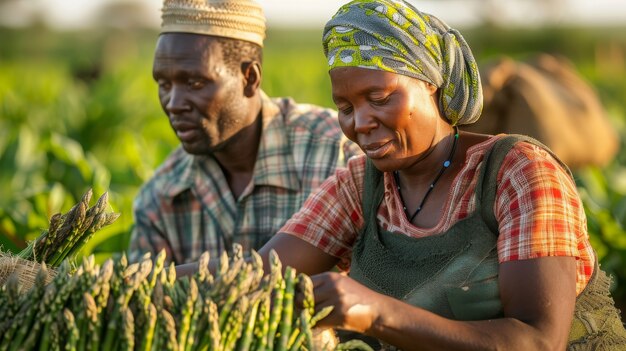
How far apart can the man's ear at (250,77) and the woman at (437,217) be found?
1.41 meters

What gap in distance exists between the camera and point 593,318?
2.96m

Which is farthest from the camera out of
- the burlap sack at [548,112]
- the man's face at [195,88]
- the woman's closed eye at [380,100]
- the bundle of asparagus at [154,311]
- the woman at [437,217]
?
the burlap sack at [548,112]

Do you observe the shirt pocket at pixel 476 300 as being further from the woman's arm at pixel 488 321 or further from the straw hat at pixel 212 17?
the straw hat at pixel 212 17

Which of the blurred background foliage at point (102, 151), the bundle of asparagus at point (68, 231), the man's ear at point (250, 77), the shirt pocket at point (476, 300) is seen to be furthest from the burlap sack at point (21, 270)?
the man's ear at point (250, 77)

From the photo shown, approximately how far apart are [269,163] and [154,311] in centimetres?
237

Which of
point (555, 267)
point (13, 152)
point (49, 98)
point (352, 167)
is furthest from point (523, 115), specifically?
point (49, 98)

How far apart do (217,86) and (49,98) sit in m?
8.78

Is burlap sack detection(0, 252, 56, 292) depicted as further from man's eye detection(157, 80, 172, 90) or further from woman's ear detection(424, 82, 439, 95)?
man's eye detection(157, 80, 172, 90)

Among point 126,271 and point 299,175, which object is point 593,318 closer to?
point 126,271

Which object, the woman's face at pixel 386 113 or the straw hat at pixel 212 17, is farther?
the straw hat at pixel 212 17

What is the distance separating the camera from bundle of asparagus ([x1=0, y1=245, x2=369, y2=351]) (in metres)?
2.34

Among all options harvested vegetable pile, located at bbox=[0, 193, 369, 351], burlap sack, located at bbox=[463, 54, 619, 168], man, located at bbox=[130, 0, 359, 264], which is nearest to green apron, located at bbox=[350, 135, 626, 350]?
harvested vegetable pile, located at bbox=[0, 193, 369, 351]

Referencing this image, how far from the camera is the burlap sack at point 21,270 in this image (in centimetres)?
266

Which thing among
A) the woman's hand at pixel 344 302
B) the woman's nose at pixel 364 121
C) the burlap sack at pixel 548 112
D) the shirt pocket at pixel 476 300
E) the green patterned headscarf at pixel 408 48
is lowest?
the burlap sack at pixel 548 112
